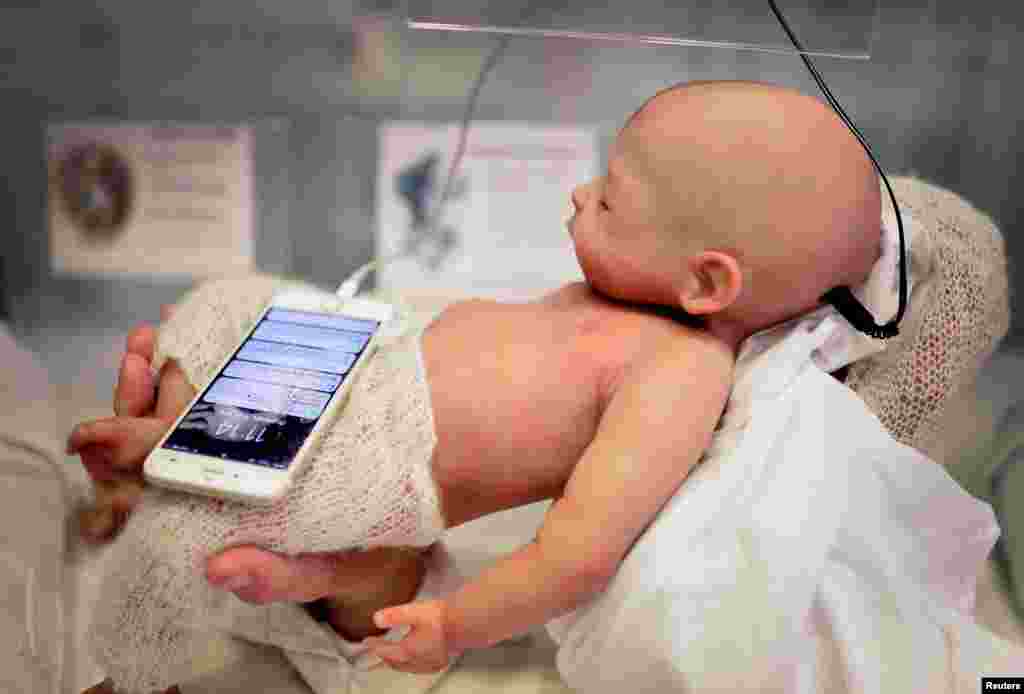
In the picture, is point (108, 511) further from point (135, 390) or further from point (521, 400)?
point (521, 400)

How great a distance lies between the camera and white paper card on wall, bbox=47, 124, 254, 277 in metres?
1.37

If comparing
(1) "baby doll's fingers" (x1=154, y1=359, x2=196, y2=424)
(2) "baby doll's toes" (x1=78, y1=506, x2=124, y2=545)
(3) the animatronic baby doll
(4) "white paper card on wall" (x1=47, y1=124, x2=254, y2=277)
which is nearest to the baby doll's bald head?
(3) the animatronic baby doll

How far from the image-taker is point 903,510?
81cm

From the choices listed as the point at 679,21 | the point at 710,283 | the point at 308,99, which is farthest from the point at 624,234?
the point at 308,99

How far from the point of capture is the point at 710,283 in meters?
0.80

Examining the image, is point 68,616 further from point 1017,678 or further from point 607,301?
point 1017,678

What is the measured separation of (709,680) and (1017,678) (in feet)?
0.83

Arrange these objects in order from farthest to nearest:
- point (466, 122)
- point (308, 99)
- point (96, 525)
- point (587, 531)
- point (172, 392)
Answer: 1. point (308, 99)
2. point (466, 122)
3. point (96, 525)
4. point (172, 392)
5. point (587, 531)

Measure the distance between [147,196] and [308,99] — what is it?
0.24m

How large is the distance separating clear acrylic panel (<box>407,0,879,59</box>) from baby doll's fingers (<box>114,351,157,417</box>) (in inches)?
14.8

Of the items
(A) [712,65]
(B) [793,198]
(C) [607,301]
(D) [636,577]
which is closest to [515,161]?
(A) [712,65]

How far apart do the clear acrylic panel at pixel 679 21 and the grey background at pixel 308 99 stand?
0.20 m

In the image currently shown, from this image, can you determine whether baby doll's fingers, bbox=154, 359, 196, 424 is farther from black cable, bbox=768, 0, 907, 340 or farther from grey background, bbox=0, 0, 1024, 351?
grey background, bbox=0, 0, 1024, 351

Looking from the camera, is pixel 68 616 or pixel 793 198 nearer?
pixel 793 198
